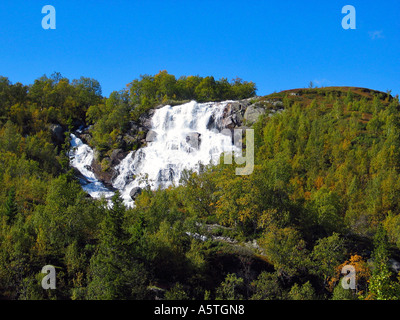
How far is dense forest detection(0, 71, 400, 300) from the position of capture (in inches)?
1030

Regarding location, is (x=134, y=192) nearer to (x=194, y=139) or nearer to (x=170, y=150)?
(x=170, y=150)

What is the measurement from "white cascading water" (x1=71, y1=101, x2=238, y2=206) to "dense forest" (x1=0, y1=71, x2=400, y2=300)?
9927mm

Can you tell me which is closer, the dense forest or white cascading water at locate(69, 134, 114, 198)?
the dense forest

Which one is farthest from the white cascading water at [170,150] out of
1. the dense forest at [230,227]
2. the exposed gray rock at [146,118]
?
the dense forest at [230,227]

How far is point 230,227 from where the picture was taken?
127ft

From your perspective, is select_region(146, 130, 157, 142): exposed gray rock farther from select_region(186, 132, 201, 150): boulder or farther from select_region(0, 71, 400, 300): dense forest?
select_region(0, 71, 400, 300): dense forest

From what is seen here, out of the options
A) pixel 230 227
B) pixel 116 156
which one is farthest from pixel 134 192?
pixel 230 227

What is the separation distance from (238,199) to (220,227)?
4.01m

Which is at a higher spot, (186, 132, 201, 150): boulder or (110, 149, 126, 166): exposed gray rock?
(186, 132, 201, 150): boulder

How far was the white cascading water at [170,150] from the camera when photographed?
71.6 metres

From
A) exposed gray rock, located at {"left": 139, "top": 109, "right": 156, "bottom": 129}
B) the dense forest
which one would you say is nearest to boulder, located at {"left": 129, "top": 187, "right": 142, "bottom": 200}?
the dense forest

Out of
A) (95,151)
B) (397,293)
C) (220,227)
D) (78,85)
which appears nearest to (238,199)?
(220,227)
